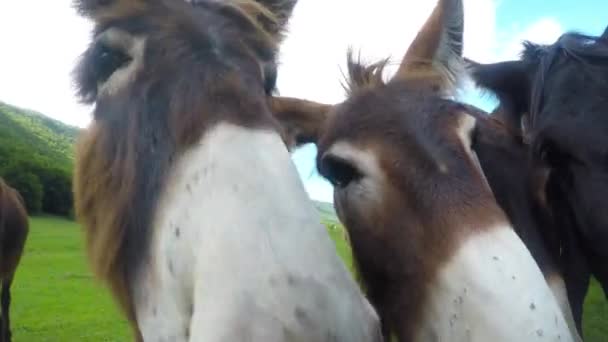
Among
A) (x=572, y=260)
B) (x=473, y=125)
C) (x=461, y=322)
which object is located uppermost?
(x=473, y=125)

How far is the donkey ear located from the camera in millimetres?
2787

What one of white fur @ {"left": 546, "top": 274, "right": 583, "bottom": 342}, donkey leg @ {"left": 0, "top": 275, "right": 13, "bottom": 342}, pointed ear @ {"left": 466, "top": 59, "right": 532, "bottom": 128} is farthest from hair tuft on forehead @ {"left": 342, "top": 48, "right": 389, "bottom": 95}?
donkey leg @ {"left": 0, "top": 275, "right": 13, "bottom": 342}

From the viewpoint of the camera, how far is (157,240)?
2193 millimetres

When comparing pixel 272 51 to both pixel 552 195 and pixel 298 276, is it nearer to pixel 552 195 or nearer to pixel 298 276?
pixel 298 276

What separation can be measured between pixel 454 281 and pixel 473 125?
1.13 meters

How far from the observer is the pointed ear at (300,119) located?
3.93 m

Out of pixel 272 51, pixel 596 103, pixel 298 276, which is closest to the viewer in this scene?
pixel 298 276

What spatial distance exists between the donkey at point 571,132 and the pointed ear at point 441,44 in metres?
0.36

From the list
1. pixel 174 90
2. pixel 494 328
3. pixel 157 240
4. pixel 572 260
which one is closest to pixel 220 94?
pixel 174 90

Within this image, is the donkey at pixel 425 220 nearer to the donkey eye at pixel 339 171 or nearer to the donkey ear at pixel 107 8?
the donkey eye at pixel 339 171

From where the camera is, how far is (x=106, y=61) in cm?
280

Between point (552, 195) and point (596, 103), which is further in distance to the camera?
point (552, 195)

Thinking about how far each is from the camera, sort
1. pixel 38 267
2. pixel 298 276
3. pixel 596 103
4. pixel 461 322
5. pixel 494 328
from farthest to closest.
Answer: pixel 38 267
pixel 596 103
pixel 461 322
pixel 494 328
pixel 298 276

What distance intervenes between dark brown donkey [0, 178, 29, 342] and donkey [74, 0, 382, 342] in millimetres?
11661
